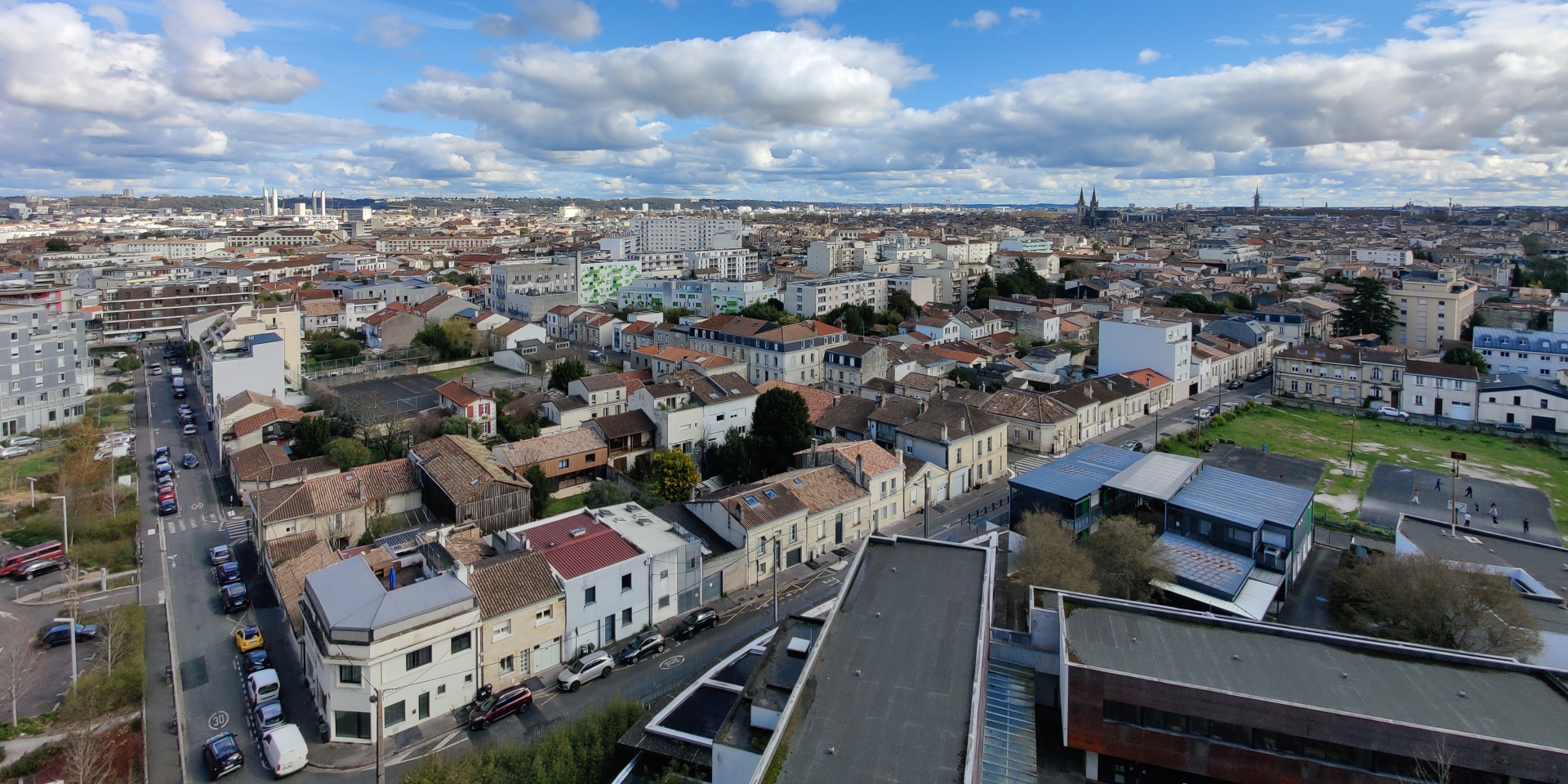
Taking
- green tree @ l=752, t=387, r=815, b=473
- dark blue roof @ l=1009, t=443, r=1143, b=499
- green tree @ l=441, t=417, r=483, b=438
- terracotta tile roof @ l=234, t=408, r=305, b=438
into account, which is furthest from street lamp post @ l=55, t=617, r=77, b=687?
dark blue roof @ l=1009, t=443, r=1143, b=499

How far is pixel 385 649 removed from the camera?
14.0 meters

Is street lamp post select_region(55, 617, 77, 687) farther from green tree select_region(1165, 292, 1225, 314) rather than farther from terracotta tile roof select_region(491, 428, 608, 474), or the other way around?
green tree select_region(1165, 292, 1225, 314)

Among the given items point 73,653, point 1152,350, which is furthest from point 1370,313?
point 73,653

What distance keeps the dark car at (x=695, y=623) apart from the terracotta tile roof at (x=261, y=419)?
21490 mm

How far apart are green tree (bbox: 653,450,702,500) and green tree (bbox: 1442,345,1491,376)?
1552 inches

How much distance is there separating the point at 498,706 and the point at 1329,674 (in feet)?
45.0

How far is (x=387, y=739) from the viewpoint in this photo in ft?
46.4

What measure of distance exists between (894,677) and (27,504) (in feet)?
93.6

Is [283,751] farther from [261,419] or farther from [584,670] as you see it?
[261,419]

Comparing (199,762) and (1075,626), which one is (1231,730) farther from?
(199,762)

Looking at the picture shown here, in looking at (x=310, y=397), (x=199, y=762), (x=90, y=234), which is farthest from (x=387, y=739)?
(x=90, y=234)

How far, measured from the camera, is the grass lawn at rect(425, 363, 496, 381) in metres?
44.7

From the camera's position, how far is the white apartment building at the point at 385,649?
13.9 meters

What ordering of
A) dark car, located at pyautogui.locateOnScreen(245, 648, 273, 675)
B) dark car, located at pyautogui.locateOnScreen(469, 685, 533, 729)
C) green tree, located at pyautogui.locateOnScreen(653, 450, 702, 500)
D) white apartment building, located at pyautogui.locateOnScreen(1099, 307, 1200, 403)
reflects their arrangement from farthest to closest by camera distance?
1. white apartment building, located at pyautogui.locateOnScreen(1099, 307, 1200, 403)
2. green tree, located at pyautogui.locateOnScreen(653, 450, 702, 500)
3. dark car, located at pyautogui.locateOnScreen(245, 648, 273, 675)
4. dark car, located at pyautogui.locateOnScreen(469, 685, 533, 729)
